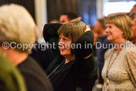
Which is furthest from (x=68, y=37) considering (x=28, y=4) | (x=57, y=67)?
(x=28, y=4)

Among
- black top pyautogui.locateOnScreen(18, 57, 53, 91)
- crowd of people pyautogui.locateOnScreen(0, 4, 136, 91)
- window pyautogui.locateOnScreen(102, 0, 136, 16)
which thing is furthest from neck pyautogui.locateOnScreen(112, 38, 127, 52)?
window pyautogui.locateOnScreen(102, 0, 136, 16)

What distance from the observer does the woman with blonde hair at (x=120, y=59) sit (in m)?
1.96

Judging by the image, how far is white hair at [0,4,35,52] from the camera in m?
0.98

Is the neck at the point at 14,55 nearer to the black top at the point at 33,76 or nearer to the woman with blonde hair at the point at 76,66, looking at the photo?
the black top at the point at 33,76

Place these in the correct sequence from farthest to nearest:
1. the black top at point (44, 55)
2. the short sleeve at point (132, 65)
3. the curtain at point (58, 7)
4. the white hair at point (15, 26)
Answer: the curtain at point (58, 7)
the short sleeve at point (132, 65)
the black top at point (44, 55)
the white hair at point (15, 26)

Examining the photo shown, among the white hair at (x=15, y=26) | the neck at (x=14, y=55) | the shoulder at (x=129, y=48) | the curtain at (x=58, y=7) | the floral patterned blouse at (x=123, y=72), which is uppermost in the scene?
the curtain at (x=58, y=7)

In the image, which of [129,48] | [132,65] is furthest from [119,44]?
[132,65]

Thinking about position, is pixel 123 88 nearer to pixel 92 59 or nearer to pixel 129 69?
pixel 129 69

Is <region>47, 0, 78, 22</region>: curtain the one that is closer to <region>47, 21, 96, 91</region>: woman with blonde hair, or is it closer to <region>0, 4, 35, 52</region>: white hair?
<region>47, 21, 96, 91</region>: woman with blonde hair

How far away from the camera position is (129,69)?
1970 mm

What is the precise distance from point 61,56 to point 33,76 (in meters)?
0.90

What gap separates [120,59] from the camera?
2.04 m

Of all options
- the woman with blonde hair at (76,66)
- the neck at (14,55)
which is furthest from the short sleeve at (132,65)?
the neck at (14,55)

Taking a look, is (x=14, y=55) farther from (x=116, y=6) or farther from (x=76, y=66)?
(x=116, y=6)
